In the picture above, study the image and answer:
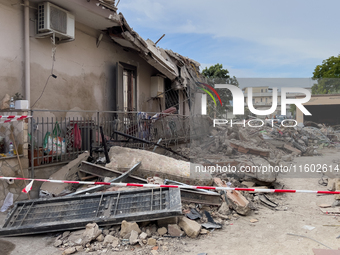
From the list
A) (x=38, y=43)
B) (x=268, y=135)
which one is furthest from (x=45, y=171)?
(x=268, y=135)

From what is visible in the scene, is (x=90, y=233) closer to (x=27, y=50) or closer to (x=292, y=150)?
(x=27, y=50)

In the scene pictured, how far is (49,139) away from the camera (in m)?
6.07

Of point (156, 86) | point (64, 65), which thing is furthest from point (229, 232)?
point (156, 86)

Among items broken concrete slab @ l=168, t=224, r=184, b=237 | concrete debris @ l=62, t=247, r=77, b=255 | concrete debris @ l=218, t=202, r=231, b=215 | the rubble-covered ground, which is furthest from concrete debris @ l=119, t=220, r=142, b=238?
concrete debris @ l=218, t=202, r=231, b=215

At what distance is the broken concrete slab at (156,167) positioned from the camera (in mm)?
5301

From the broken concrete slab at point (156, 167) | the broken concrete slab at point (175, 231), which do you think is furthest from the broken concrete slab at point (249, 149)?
the broken concrete slab at point (175, 231)

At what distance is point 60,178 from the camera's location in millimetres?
5395

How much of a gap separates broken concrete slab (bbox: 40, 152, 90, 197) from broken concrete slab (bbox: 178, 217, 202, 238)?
2.54 m

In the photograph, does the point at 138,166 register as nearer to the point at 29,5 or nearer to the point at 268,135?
the point at 29,5

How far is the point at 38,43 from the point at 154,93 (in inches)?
220

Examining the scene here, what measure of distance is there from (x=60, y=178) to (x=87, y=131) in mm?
1997

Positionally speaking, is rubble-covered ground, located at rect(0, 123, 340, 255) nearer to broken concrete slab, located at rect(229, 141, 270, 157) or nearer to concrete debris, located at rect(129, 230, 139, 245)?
concrete debris, located at rect(129, 230, 139, 245)

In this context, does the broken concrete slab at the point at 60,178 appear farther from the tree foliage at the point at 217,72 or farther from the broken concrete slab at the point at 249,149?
the tree foliage at the point at 217,72

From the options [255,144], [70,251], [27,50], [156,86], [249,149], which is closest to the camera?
[70,251]
